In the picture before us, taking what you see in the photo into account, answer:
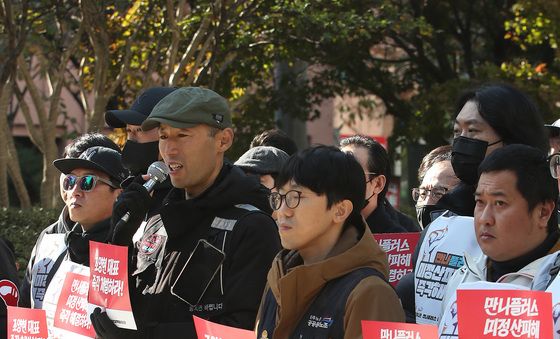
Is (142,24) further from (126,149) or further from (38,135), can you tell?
(126,149)

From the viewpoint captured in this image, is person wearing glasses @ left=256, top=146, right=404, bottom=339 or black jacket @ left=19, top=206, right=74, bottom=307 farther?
black jacket @ left=19, top=206, right=74, bottom=307

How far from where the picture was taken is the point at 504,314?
2984 millimetres

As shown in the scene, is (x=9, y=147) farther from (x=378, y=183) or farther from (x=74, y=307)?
(x=74, y=307)

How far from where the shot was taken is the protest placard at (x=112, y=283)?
4062 mm

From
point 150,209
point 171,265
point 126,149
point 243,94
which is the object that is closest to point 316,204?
point 171,265

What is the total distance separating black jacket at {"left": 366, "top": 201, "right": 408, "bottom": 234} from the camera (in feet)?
18.5

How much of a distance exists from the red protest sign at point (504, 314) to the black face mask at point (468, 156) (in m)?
1.36

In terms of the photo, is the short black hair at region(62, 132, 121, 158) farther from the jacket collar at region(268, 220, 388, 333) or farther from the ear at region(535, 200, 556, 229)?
the ear at region(535, 200, 556, 229)

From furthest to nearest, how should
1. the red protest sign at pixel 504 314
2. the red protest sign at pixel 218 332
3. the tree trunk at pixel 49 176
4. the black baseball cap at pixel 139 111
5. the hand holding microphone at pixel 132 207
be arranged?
the tree trunk at pixel 49 176 < the black baseball cap at pixel 139 111 < the hand holding microphone at pixel 132 207 < the red protest sign at pixel 218 332 < the red protest sign at pixel 504 314

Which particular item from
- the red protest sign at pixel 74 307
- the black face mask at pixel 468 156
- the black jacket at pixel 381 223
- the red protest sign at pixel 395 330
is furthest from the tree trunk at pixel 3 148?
the red protest sign at pixel 395 330

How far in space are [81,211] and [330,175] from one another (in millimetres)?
1802

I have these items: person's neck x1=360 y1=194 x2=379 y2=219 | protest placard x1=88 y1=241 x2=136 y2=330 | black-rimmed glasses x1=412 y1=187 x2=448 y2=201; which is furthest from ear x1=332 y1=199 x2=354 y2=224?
person's neck x1=360 y1=194 x2=379 y2=219

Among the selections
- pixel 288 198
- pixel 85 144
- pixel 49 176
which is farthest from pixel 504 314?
pixel 49 176

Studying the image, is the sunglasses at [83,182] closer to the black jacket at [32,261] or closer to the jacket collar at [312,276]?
the black jacket at [32,261]
